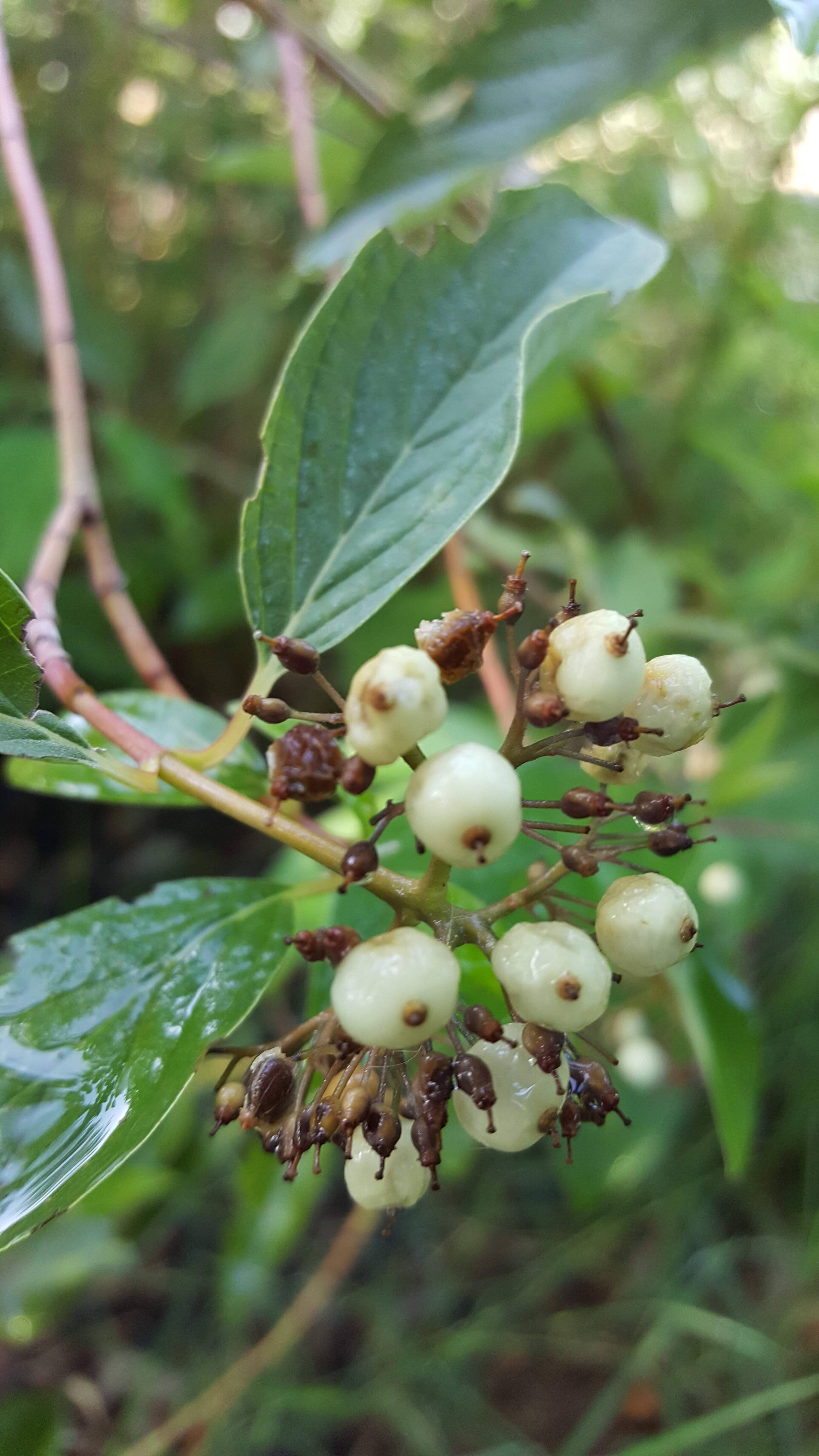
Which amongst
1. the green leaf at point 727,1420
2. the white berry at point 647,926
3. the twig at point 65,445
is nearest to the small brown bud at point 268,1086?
the white berry at point 647,926

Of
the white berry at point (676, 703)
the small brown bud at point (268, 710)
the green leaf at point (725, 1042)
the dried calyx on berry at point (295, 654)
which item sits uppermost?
the dried calyx on berry at point (295, 654)

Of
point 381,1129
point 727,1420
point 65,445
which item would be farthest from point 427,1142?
point 727,1420

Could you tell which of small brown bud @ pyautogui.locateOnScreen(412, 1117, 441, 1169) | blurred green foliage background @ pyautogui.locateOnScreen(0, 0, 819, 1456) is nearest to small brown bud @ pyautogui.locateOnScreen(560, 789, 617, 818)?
small brown bud @ pyautogui.locateOnScreen(412, 1117, 441, 1169)

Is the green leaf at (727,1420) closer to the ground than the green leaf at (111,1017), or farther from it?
closer to the ground

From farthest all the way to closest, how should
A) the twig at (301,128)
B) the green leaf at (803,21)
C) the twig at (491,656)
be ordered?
the twig at (301,128) < the twig at (491,656) < the green leaf at (803,21)

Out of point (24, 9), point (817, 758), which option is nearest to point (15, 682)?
point (817, 758)

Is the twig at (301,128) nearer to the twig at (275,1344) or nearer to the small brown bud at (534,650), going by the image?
the small brown bud at (534,650)

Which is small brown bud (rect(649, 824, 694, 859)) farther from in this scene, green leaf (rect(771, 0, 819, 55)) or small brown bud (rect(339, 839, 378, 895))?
green leaf (rect(771, 0, 819, 55))

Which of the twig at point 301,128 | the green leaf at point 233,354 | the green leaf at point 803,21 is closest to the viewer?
the green leaf at point 803,21
